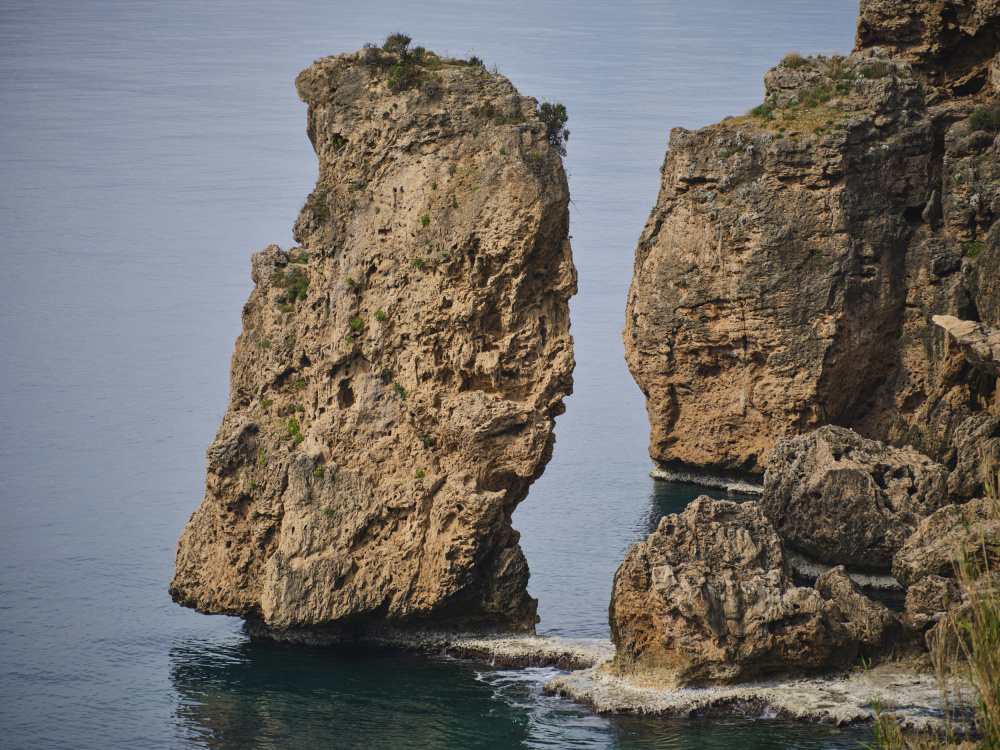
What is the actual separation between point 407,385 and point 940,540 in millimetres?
13418

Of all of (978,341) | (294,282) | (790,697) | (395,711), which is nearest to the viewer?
(790,697)

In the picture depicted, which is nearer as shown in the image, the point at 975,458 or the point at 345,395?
the point at 345,395

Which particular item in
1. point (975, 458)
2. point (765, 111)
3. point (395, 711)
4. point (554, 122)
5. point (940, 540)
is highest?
point (765, 111)

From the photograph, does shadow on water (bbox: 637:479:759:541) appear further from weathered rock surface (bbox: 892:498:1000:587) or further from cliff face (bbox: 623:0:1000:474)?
weathered rock surface (bbox: 892:498:1000:587)

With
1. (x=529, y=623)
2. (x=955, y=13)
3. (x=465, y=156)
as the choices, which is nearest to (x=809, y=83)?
(x=955, y=13)

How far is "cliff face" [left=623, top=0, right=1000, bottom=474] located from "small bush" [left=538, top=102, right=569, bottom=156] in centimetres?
1851

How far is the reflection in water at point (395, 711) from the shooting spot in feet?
82.6

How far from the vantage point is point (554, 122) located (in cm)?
3062

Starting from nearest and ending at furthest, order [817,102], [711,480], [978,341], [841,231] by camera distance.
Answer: [978,341] < [841,231] < [817,102] < [711,480]

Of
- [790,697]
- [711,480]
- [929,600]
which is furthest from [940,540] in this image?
[711,480]

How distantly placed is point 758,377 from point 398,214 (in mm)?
23341

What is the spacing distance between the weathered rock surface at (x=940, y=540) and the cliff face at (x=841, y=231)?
1418 centimetres

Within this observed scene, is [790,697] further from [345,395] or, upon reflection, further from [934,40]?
[934,40]

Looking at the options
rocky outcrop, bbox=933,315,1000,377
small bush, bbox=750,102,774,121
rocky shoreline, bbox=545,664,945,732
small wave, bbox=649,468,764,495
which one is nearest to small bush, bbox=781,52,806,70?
small bush, bbox=750,102,774,121
